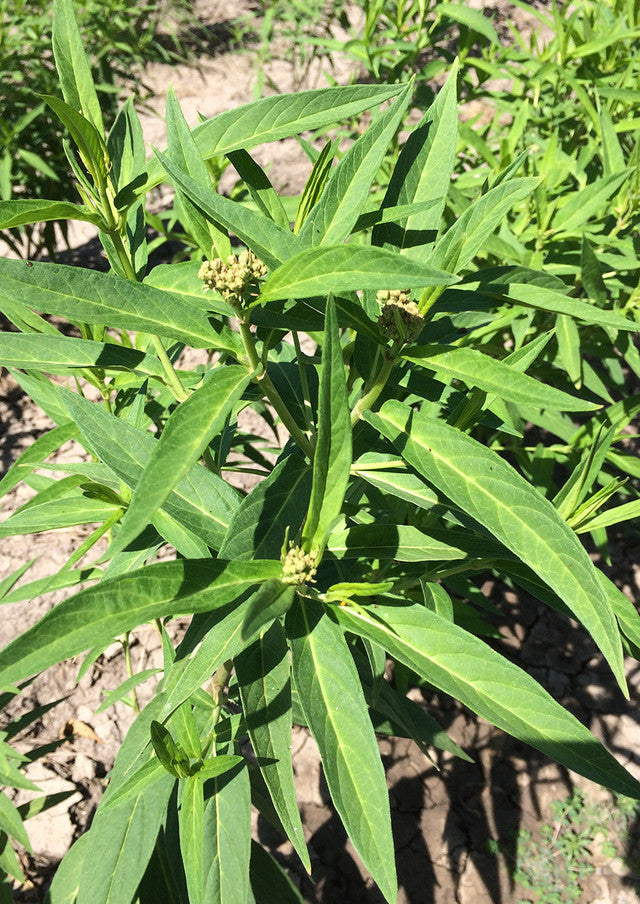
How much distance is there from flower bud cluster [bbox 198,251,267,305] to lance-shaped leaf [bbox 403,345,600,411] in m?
0.26

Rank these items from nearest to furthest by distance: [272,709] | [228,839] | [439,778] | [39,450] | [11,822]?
[272,709] → [228,839] → [39,450] → [11,822] → [439,778]

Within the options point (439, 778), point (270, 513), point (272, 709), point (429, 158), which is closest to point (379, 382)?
point (270, 513)

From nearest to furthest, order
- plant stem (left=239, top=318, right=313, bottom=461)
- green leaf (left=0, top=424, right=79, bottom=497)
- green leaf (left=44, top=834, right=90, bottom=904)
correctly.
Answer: plant stem (left=239, top=318, right=313, bottom=461)
green leaf (left=0, top=424, right=79, bottom=497)
green leaf (left=44, top=834, right=90, bottom=904)

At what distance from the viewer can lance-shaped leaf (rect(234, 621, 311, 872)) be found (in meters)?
1.04

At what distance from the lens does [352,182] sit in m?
0.94

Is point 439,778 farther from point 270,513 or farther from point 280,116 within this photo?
point 280,116

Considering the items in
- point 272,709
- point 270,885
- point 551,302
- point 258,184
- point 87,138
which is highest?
point 87,138

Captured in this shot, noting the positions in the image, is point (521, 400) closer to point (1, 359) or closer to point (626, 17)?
point (1, 359)

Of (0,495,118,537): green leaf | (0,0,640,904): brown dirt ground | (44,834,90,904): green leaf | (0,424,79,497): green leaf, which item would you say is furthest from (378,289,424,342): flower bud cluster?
(0,0,640,904): brown dirt ground

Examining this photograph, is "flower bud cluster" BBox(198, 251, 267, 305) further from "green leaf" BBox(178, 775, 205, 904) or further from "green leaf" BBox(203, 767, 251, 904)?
"green leaf" BBox(203, 767, 251, 904)

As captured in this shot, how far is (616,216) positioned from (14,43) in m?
3.06

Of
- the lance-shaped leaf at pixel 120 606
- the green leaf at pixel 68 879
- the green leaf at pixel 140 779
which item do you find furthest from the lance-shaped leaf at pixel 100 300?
the green leaf at pixel 68 879

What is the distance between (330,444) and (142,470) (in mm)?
346

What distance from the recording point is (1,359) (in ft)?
3.37
